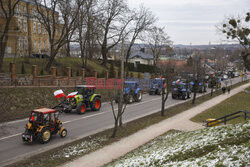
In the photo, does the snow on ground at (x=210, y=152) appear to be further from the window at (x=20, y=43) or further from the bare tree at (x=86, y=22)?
the window at (x=20, y=43)

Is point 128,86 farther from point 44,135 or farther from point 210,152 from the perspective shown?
point 210,152

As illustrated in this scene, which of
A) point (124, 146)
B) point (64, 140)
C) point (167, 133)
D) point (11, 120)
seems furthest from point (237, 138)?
point (11, 120)

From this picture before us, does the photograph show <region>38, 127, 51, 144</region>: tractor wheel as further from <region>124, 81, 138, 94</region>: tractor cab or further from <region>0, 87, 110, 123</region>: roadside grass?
<region>124, 81, 138, 94</region>: tractor cab

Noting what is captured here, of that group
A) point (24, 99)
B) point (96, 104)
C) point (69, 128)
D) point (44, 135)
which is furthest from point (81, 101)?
point (44, 135)

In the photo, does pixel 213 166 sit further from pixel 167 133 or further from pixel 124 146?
pixel 167 133

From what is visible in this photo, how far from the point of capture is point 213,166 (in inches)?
272

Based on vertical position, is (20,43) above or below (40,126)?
above

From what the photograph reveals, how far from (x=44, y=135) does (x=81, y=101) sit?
8.01 meters

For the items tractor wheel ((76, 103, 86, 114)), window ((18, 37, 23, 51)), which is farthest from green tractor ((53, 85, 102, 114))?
window ((18, 37, 23, 51))

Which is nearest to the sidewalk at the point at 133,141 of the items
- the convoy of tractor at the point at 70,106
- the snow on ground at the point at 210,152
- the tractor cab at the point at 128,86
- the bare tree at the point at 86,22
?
the snow on ground at the point at 210,152

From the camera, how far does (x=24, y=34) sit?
39.8 m

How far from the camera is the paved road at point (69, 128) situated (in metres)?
11.9

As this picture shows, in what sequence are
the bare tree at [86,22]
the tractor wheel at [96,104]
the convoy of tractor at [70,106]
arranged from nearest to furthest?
1. the convoy of tractor at [70,106]
2. the tractor wheel at [96,104]
3. the bare tree at [86,22]

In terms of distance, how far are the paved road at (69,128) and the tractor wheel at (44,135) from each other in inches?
A: 9.5
